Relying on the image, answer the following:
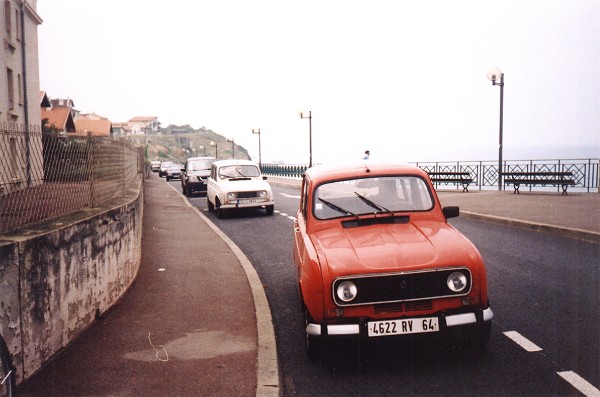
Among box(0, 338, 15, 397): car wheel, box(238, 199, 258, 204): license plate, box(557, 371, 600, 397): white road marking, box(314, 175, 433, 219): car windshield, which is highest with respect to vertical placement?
box(314, 175, 433, 219): car windshield

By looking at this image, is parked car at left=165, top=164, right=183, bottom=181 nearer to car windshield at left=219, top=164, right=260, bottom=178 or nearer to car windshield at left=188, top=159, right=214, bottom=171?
car windshield at left=188, top=159, right=214, bottom=171

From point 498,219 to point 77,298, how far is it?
36.6 ft

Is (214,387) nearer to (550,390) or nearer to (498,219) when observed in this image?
(550,390)

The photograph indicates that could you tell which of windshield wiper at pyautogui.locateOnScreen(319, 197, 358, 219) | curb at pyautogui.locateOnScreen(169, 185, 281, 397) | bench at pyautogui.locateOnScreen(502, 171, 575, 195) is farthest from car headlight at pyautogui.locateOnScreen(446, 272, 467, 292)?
bench at pyautogui.locateOnScreen(502, 171, 575, 195)

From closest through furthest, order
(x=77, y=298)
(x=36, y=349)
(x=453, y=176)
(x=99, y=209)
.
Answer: (x=36, y=349) → (x=77, y=298) → (x=99, y=209) → (x=453, y=176)

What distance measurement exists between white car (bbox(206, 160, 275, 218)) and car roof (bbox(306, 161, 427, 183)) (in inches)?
439

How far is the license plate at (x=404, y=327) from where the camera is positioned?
14.8 ft

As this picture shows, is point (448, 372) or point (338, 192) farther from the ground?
point (338, 192)

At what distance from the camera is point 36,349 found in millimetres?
4555

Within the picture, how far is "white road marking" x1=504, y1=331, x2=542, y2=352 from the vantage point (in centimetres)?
503

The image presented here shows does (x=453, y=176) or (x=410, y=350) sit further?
(x=453, y=176)

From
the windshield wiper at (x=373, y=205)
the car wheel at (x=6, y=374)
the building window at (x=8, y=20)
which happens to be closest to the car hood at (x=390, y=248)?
the windshield wiper at (x=373, y=205)

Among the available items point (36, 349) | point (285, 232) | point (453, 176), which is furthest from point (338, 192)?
point (453, 176)

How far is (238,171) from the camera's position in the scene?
18703 millimetres
